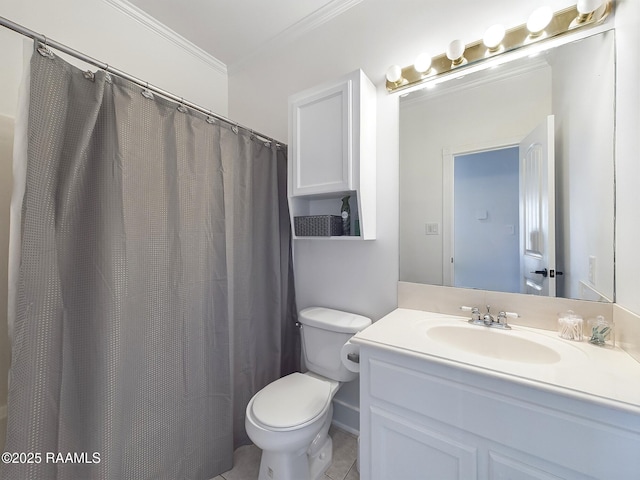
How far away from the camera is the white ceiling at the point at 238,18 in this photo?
161cm

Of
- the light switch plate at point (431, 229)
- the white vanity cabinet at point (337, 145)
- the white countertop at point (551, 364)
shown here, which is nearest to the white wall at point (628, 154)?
the white countertop at point (551, 364)

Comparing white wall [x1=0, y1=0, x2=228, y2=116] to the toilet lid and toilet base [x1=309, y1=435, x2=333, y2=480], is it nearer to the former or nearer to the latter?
the toilet lid

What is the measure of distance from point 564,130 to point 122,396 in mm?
2106

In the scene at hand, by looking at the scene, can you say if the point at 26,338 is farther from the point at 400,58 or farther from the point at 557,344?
the point at 400,58

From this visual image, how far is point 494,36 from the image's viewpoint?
1.15 meters

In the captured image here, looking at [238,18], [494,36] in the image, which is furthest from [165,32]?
[494,36]

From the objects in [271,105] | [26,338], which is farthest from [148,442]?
[271,105]

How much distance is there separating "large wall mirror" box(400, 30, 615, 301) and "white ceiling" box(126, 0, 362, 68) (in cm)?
89

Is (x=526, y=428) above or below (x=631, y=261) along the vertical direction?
below

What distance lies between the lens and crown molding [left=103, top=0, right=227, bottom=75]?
1.62 metres

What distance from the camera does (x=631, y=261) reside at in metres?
0.88

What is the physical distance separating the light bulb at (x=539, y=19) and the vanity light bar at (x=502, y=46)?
1cm

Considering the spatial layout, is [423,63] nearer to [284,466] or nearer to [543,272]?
[543,272]

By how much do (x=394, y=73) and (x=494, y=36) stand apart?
44cm
